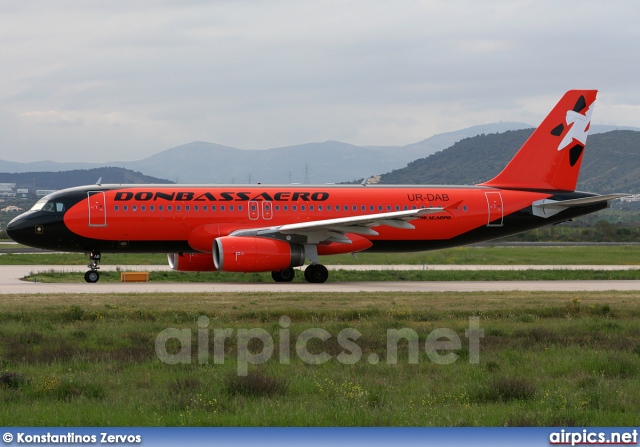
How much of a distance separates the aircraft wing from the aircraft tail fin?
21.0 ft

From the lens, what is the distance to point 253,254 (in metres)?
30.3

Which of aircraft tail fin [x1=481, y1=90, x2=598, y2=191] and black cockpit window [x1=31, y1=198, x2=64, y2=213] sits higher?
aircraft tail fin [x1=481, y1=90, x2=598, y2=191]

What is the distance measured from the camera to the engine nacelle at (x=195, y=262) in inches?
1346

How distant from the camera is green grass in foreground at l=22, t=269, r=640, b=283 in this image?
113ft

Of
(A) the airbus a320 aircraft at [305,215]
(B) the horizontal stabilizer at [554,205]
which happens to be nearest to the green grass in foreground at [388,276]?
(A) the airbus a320 aircraft at [305,215]

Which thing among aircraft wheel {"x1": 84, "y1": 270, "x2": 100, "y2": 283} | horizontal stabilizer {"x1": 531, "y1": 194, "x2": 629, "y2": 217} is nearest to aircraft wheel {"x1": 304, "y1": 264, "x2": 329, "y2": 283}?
aircraft wheel {"x1": 84, "y1": 270, "x2": 100, "y2": 283}

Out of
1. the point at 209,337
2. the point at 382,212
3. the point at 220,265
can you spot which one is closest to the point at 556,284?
the point at 382,212

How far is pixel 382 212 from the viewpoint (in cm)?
3431

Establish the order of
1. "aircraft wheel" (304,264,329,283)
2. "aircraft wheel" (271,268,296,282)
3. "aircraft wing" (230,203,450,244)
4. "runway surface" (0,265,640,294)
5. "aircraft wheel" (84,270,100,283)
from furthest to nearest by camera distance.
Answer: "aircraft wheel" (271,268,296,282) < "aircraft wheel" (304,264,329,283) < "aircraft wheel" (84,270,100,283) < "aircraft wing" (230,203,450,244) < "runway surface" (0,265,640,294)

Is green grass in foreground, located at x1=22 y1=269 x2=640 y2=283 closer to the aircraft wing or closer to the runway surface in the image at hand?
the runway surface

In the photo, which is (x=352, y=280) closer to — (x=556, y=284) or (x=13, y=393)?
(x=556, y=284)

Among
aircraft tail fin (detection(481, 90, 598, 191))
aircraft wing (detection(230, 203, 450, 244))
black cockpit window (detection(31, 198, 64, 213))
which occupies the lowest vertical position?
aircraft wing (detection(230, 203, 450, 244))

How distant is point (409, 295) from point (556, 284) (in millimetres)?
8786

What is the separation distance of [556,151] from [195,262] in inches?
568
